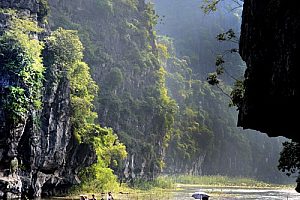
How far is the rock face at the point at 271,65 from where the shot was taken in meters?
11.5

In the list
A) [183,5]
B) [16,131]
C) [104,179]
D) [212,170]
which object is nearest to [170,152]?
[212,170]

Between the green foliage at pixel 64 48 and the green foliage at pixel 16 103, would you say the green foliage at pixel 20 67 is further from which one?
the green foliage at pixel 64 48

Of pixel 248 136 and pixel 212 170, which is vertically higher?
pixel 248 136

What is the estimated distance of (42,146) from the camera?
38.6 m

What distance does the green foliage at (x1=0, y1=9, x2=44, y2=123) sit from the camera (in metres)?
33.4

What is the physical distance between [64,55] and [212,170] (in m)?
82.4

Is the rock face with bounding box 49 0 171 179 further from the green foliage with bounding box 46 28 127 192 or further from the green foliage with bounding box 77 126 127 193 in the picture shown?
the green foliage with bounding box 46 28 127 192

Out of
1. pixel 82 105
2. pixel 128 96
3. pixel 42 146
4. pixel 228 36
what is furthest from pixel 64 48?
pixel 128 96

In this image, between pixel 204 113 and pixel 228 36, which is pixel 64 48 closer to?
pixel 228 36

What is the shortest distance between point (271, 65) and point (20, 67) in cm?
2590

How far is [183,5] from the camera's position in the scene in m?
190

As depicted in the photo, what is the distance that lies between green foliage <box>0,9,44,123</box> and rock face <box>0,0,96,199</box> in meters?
0.51

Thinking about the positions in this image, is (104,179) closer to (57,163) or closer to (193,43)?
(57,163)

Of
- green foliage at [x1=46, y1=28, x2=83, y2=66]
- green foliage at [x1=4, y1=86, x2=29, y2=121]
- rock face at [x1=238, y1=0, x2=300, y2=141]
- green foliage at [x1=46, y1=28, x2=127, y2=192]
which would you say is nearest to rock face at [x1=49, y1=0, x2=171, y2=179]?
green foliage at [x1=46, y1=28, x2=127, y2=192]
